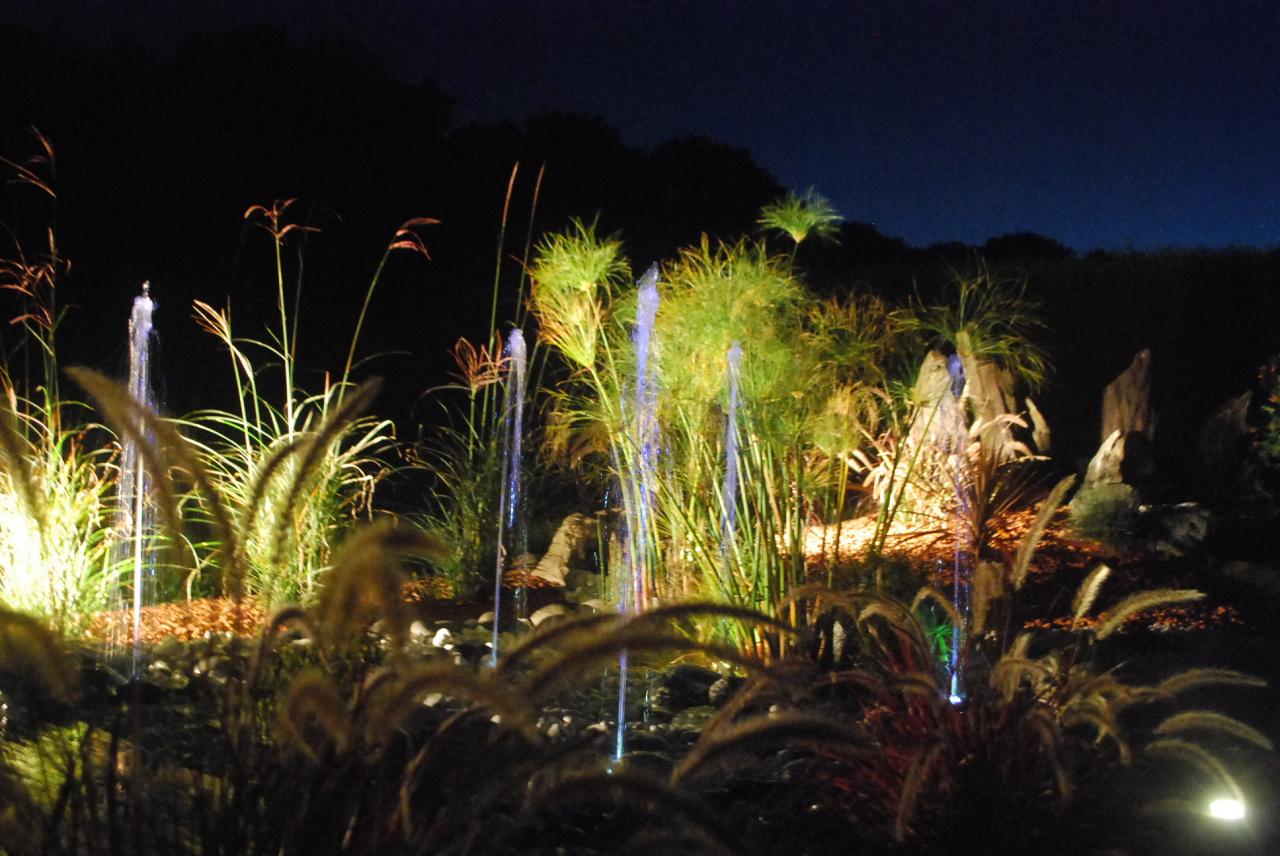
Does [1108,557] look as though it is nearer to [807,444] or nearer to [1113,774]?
[807,444]

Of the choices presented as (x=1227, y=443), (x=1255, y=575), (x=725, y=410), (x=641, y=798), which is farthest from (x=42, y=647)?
(x=1227, y=443)

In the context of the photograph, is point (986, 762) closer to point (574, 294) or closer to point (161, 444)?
point (161, 444)

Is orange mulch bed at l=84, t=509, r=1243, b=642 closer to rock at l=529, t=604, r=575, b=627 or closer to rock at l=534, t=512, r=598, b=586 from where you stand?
rock at l=534, t=512, r=598, b=586

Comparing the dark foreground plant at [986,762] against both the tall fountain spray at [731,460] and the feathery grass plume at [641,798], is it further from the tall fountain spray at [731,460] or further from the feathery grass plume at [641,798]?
the tall fountain spray at [731,460]

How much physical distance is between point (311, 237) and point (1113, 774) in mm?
14633

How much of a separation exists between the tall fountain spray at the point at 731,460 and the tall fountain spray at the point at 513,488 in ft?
5.40

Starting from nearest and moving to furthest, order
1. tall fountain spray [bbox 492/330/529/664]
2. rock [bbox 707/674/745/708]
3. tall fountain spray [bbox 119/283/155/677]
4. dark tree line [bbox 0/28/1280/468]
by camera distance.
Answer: rock [bbox 707/674/745/708] → tall fountain spray [bbox 119/283/155/677] → tall fountain spray [bbox 492/330/529/664] → dark tree line [bbox 0/28/1280/468]

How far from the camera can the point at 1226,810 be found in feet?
12.2

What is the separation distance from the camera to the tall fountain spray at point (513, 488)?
7.59 metres

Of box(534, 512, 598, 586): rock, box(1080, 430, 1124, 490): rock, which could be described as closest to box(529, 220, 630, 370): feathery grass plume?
box(534, 512, 598, 586): rock

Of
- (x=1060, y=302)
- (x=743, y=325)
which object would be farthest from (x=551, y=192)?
(x=743, y=325)

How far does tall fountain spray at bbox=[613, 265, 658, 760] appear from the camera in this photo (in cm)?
612

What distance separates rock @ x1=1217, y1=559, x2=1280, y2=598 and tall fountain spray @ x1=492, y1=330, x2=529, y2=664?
4.51 m

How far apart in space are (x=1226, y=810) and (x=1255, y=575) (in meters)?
4.64
